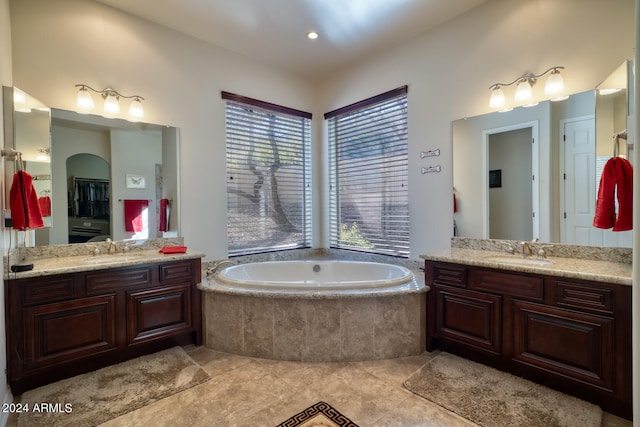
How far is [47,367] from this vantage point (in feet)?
6.29

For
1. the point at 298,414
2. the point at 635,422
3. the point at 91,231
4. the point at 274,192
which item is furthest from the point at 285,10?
the point at 635,422

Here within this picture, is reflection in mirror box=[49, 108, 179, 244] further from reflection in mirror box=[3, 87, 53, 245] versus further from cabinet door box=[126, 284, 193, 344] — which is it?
cabinet door box=[126, 284, 193, 344]

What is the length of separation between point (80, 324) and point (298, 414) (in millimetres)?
1591

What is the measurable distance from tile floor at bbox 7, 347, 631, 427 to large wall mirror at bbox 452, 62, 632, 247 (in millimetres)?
1195

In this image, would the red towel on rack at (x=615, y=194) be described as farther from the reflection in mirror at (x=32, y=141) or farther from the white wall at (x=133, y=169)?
the reflection in mirror at (x=32, y=141)

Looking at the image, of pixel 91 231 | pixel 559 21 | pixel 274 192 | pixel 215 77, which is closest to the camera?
pixel 559 21

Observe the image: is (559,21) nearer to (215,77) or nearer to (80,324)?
(215,77)

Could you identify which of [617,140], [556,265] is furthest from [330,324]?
[617,140]

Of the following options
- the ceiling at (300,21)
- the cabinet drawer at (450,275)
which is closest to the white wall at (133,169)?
the ceiling at (300,21)

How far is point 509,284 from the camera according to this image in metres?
1.99

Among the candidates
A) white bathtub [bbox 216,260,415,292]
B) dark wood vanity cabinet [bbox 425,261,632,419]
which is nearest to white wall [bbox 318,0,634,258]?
white bathtub [bbox 216,260,415,292]

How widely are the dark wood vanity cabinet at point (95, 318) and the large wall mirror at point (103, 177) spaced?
57cm

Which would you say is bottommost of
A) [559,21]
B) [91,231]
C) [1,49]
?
[91,231]

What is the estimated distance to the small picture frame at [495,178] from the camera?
98.4 inches
